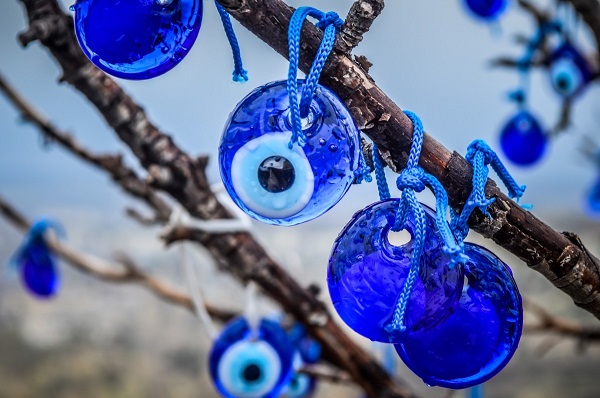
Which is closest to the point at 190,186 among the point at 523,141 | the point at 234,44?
the point at 234,44

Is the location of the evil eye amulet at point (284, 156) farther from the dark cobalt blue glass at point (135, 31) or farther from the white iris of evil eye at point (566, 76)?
the white iris of evil eye at point (566, 76)

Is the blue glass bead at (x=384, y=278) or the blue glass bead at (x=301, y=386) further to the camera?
the blue glass bead at (x=301, y=386)

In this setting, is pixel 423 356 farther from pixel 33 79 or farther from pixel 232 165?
pixel 33 79

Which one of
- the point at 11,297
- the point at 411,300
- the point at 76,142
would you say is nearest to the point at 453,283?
the point at 411,300

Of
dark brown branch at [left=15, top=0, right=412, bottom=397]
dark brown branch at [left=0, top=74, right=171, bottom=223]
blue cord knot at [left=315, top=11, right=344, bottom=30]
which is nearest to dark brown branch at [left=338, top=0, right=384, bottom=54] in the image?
blue cord knot at [left=315, top=11, right=344, bottom=30]

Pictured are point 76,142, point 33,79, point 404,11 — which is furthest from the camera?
point 33,79

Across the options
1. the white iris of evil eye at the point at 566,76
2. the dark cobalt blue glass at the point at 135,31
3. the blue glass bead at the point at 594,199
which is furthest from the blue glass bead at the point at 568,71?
the dark cobalt blue glass at the point at 135,31

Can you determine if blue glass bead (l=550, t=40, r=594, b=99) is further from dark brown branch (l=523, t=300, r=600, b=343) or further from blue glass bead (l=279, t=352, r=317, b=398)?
blue glass bead (l=279, t=352, r=317, b=398)
